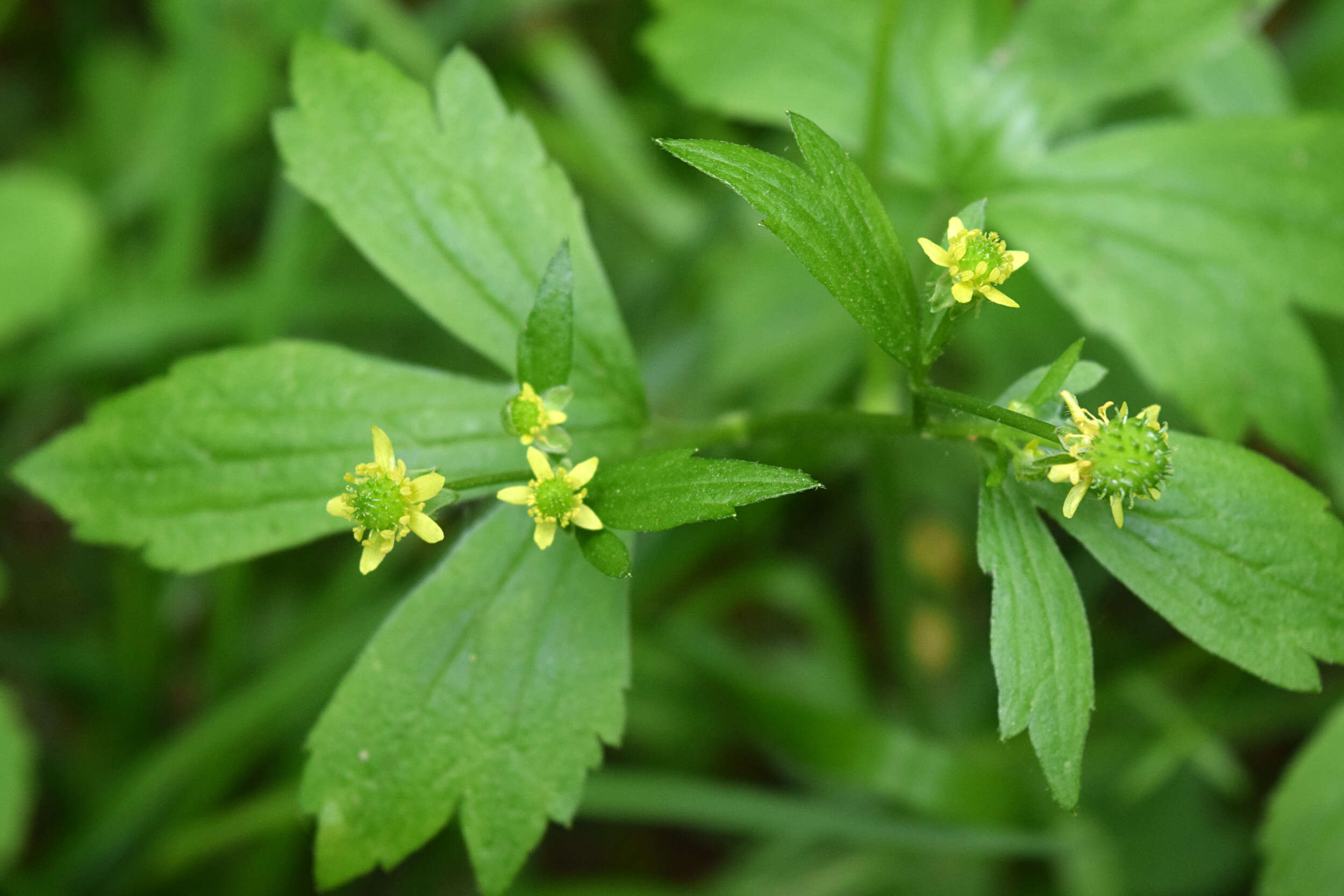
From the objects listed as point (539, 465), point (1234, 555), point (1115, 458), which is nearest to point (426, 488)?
point (539, 465)

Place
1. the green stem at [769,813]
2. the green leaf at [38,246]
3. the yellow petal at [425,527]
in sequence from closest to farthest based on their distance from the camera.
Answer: the yellow petal at [425,527] < the green stem at [769,813] < the green leaf at [38,246]

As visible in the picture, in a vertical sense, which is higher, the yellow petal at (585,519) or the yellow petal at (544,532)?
the yellow petal at (585,519)

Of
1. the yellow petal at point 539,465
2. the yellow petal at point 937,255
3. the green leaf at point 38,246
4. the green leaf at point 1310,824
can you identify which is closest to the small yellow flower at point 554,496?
the yellow petal at point 539,465

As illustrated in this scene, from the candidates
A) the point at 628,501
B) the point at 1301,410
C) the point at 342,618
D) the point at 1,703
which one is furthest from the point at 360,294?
the point at 1301,410

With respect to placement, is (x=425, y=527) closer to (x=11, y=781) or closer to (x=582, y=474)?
(x=582, y=474)

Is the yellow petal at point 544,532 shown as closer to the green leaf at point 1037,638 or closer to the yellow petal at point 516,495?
the yellow petal at point 516,495

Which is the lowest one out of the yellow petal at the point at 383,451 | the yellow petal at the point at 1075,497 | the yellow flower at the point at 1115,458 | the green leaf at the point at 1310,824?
the green leaf at the point at 1310,824

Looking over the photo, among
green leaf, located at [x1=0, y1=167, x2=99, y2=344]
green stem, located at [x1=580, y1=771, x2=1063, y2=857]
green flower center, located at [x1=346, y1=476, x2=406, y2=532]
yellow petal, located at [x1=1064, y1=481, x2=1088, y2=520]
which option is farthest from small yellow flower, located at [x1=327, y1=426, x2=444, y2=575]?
green leaf, located at [x1=0, y1=167, x2=99, y2=344]
